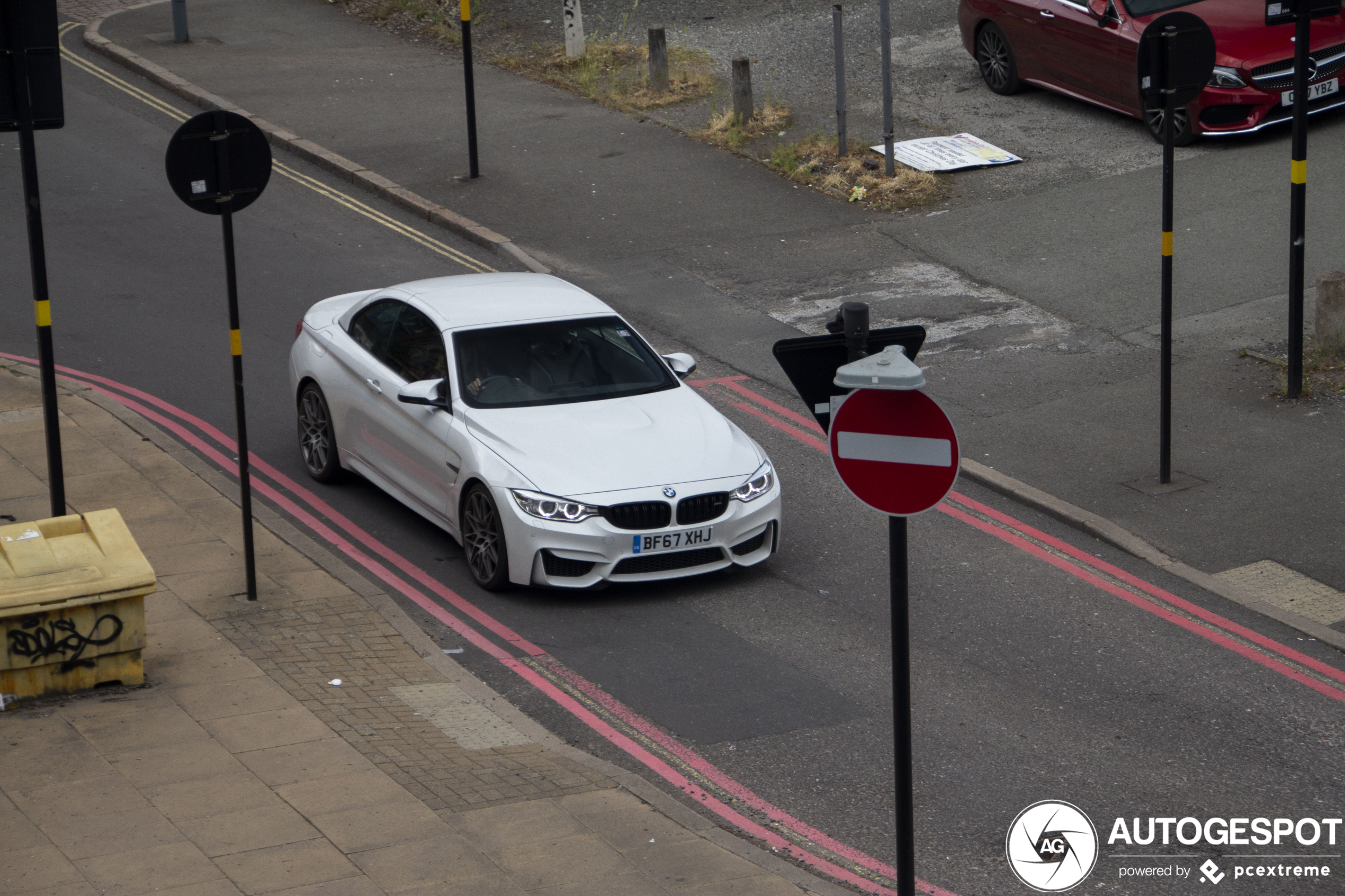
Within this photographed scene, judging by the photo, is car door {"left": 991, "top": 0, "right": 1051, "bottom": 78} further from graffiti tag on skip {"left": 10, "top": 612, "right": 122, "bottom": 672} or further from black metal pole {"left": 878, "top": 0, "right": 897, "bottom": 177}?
graffiti tag on skip {"left": 10, "top": 612, "right": 122, "bottom": 672}

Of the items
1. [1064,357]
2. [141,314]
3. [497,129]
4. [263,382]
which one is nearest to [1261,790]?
[1064,357]

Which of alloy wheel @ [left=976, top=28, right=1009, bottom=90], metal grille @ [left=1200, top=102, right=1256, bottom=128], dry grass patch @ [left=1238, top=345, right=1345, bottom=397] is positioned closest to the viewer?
dry grass patch @ [left=1238, top=345, right=1345, bottom=397]

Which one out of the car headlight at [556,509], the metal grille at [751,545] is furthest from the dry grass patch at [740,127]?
the car headlight at [556,509]

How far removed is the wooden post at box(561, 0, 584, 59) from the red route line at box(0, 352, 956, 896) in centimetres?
1108

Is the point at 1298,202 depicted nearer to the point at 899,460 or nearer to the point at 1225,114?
the point at 1225,114

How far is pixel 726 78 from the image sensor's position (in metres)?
22.6

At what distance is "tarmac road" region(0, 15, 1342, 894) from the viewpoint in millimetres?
7824

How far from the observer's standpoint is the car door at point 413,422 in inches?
420

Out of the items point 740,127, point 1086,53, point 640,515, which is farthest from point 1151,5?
point 640,515

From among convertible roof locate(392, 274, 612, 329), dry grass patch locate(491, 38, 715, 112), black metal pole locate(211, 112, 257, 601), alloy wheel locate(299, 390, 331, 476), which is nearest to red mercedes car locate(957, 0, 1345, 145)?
dry grass patch locate(491, 38, 715, 112)

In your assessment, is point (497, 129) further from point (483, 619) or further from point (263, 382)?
point (483, 619)

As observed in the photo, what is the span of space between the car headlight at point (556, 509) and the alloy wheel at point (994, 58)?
1320 cm

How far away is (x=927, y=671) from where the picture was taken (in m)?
9.23

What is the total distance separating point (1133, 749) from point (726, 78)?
627 inches
